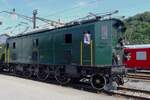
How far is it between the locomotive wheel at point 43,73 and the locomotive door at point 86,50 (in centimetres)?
378

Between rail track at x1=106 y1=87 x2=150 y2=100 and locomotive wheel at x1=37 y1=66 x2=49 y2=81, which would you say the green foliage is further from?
rail track at x1=106 y1=87 x2=150 y2=100

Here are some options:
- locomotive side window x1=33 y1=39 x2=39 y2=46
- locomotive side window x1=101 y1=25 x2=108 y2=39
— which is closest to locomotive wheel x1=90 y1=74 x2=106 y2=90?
locomotive side window x1=101 y1=25 x2=108 y2=39

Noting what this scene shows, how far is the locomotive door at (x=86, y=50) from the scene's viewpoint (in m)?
14.1

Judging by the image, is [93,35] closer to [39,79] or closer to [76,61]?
[76,61]

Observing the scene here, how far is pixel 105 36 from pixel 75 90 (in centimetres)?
302

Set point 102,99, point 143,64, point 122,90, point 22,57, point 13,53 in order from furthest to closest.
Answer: point 143,64, point 13,53, point 22,57, point 122,90, point 102,99

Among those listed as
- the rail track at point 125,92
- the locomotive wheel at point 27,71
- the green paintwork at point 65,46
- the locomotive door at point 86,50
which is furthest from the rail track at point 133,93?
the locomotive wheel at point 27,71

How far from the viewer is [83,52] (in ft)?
47.6

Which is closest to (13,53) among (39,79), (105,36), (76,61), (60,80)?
(39,79)

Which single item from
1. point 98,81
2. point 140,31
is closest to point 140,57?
point 98,81

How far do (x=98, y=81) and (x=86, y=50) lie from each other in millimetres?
1663

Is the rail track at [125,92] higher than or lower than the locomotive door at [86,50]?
lower

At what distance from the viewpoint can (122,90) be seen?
14.0 meters

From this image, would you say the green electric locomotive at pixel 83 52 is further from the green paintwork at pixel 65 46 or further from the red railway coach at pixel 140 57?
the red railway coach at pixel 140 57
